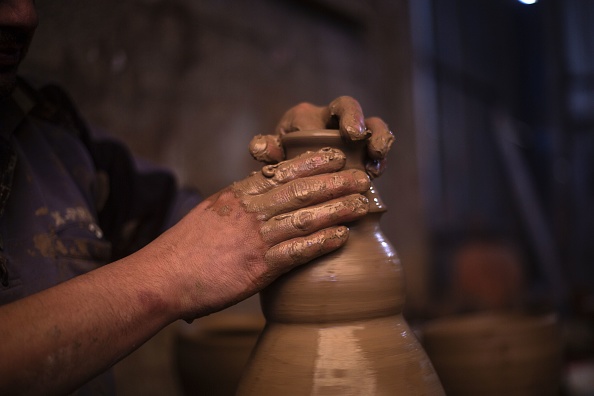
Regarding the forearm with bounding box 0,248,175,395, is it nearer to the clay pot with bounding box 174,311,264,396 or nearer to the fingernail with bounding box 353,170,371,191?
the fingernail with bounding box 353,170,371,191

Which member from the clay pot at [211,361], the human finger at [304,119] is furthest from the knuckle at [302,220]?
the clay pot at [211,361]

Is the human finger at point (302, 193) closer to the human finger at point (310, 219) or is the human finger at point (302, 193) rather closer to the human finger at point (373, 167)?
the human finger at point (310, 219)

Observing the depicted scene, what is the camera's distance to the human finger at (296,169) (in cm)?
118

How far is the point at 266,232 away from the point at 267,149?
248 millimetres

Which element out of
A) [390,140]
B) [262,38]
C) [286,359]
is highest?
[262,38]

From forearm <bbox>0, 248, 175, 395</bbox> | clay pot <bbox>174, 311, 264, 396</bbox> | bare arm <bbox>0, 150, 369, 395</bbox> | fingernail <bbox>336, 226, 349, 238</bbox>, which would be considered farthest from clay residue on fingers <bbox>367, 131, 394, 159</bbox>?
clay pot <bbox>174, 311, 264, 396</bbox>

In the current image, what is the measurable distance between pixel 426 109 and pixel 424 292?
2.05 meters

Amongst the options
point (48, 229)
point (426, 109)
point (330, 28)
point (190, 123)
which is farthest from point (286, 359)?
point (426, 109)

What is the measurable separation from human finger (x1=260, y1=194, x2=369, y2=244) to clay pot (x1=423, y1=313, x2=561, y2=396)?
33.0 inches

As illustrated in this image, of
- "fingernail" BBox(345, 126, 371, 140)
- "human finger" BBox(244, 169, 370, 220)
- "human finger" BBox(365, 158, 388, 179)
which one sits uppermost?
"fingernail" BBox(345, 126, 371, 140)

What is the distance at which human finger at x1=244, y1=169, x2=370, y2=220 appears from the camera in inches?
45.0

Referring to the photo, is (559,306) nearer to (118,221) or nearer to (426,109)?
(426,109)

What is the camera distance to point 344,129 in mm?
1229

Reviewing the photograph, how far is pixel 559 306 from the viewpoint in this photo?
19.2 ft
